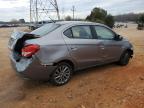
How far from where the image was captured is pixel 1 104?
6496mm

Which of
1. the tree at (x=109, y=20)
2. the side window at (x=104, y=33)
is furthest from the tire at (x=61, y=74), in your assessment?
the tree at (x=109, y=20)

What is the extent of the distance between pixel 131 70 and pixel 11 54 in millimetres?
3413

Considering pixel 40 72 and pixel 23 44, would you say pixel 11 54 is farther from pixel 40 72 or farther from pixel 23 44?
pixel 40 72

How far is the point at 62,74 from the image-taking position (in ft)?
23.7

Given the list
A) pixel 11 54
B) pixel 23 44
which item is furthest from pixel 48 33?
pixel 11 54

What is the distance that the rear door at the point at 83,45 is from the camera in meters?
7.37

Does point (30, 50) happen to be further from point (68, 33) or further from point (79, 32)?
point (79, 32)

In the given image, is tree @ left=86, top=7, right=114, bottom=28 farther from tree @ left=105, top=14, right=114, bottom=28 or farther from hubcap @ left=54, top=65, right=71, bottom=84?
hubcap @ left=54, top=65, right=71, bottom=84

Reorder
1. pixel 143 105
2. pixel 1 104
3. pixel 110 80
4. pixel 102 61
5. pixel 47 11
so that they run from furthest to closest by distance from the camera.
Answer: pixel 47 11, pixel 102 61, pixel 110 80, pixel 1 104, pixel 143 105

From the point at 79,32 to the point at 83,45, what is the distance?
0.39 metres

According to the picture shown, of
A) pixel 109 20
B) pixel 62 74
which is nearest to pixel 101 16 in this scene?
pixel 109 20

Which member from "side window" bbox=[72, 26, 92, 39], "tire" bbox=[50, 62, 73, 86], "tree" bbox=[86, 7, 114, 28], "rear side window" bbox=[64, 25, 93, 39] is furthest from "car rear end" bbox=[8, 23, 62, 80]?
"tree" bbox=[86, 7, 114, 28]

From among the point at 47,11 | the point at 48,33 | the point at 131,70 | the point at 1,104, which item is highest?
the point at 47,11

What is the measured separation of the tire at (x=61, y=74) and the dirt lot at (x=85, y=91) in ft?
0.47
